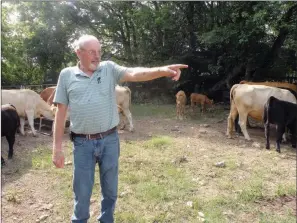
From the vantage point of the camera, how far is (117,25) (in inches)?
751

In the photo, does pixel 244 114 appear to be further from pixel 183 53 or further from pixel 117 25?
pixel 117 25

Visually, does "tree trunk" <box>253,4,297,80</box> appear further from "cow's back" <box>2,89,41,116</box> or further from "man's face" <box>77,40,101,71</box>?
"man's face" <box>77,40,101,71</box>

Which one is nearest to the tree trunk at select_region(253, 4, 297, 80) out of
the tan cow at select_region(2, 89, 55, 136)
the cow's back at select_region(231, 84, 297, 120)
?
the cow's back at select_region(231, 84, 297, 120)

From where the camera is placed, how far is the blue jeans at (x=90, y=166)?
296 centimetres

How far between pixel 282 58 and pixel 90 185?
13.8 meters

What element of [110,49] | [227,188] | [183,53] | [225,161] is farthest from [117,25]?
[227,188]

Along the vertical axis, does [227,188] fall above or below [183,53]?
below

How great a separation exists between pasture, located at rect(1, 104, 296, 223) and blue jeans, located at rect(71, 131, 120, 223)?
94cm

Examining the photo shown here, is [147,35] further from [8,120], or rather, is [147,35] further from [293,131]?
[8,120]

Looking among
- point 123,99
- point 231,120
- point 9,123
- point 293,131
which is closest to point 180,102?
point 123,99

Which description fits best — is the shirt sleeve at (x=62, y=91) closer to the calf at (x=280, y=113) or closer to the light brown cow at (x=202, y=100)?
the calf at (x=280, y=113)

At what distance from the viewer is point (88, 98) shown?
9.34 feet

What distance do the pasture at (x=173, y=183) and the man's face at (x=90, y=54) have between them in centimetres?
192

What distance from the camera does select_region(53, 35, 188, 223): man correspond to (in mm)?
2855
